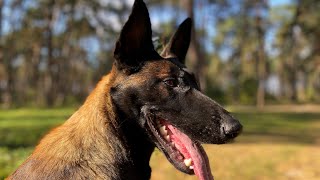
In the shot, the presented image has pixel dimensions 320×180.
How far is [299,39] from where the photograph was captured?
208 feet

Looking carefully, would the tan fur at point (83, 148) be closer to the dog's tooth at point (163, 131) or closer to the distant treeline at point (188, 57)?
the dog's tooth at point (163, 131)

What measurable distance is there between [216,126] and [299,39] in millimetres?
63248

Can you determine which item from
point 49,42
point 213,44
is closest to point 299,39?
point 213,44

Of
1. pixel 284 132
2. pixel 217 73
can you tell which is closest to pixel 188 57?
pixel 284 132

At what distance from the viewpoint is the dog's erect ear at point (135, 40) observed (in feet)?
10.3

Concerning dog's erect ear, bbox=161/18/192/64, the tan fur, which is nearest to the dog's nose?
the tan fur

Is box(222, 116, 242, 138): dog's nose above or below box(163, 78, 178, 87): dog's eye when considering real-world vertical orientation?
below

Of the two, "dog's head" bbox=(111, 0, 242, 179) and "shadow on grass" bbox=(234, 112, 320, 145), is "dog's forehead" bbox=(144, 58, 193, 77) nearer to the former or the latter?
"dog's head" bbox=(111, 0, 242, 179)

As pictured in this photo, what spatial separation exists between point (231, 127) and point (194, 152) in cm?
32

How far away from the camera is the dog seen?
3.00 meters

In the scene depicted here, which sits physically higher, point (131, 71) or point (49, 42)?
point (131, 71)

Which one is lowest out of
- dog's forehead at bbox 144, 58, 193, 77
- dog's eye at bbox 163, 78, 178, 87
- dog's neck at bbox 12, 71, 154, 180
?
dog's neck at bbox 12, 71, 154, 180

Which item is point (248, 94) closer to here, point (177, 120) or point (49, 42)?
point (49, 42)

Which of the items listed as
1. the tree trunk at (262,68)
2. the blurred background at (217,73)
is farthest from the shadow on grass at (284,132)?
the tree trunk at (262,68)
